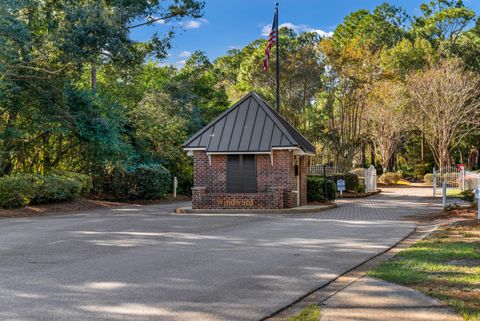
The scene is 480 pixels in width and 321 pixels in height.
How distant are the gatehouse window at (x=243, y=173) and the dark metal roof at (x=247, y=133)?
1.62 ft

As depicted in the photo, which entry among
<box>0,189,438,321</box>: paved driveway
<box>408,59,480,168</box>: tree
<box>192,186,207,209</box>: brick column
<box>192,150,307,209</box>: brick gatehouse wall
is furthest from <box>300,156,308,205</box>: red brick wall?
<box>408,59,480,168</box>: tree

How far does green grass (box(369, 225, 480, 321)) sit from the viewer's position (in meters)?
6.23

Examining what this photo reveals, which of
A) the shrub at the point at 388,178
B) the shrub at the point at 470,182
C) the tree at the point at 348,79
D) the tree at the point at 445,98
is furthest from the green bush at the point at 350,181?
the shrub at the point at 388,178

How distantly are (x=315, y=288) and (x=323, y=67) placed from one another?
29.9 m

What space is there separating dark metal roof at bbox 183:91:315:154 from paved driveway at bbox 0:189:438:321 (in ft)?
17.9

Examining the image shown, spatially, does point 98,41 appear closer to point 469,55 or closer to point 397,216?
point 397,216

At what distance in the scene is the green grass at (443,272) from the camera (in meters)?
6.23

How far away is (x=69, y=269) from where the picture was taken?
8648mm

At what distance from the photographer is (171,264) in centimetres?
912

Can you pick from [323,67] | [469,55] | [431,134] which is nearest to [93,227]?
[323,67]

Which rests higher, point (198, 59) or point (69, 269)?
point (198, 59)

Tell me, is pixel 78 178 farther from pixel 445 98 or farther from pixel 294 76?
pixel 445 98

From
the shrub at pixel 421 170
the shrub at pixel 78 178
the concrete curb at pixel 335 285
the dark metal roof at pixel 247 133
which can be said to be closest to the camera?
the concrete curb at pixel 335 285

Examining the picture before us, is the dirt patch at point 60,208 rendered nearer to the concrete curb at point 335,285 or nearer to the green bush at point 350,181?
the green bush at point 350,181
